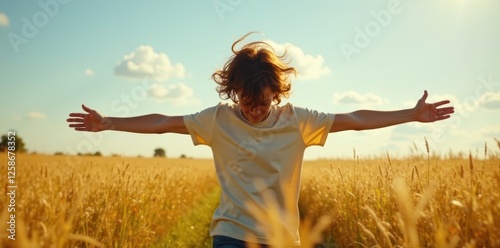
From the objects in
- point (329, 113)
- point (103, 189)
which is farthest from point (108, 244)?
point (329, 113)

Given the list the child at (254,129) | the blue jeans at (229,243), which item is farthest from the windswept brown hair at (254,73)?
the blue jeans at (229,243)

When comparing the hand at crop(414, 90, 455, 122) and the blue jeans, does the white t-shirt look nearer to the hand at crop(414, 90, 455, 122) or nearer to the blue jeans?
the blue jeans

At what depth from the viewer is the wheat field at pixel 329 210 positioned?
6.93ft

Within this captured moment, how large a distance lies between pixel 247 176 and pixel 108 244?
208cm

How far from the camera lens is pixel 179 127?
380cm

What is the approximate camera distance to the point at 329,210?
829 centimetres

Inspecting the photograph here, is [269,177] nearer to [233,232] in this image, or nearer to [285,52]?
[233,232]

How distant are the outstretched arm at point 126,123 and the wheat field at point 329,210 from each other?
0.50 meters

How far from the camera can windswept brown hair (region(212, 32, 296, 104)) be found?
338 cm

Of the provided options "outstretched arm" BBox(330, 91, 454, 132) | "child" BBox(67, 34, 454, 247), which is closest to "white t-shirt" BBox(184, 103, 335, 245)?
"child" BBox(67, 34, 454, 247)

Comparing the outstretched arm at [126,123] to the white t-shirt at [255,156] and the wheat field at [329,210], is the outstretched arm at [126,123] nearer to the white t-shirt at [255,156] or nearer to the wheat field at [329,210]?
the white t-shirt at [255,156]

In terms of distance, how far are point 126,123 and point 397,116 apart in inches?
92.8

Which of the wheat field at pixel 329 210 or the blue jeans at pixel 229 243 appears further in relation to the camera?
the blue jeans at pixel 229 243

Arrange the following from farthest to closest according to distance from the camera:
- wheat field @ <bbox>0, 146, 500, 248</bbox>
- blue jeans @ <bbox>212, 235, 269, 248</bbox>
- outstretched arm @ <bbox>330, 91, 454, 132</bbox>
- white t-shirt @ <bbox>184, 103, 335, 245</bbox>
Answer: outstretched arm @ <bbox>330, 91, 454, 132</bbox> < white t-shirt @ <bbox>184, 103, 335, 245</bbox> < blue jeans @ <bbox>212, 235, 269, 248</bbox> < wheat field @ <bbox>0, 146, 500, 248</bbox>
